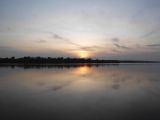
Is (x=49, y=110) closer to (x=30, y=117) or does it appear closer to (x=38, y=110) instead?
(x=38, y=110)

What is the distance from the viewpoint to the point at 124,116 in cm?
536

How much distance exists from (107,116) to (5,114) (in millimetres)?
2999

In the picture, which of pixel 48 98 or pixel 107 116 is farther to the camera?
pixel 48 98

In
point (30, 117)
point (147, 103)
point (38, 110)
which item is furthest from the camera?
point (147, 103)

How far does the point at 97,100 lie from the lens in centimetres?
750

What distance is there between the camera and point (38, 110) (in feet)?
19.4

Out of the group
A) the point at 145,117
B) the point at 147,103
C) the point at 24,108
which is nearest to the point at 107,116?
the point at 145,117

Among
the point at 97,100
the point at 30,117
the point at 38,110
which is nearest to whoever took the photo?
the point at 30,117

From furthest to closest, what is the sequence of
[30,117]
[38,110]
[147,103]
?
[147,103] → [38,110] → [30,117]

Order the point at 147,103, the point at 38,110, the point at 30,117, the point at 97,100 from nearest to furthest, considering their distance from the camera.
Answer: the point at 30,117, the point at 38,110, the point at 147,103, the point at 97,100

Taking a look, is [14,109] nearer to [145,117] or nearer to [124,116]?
[124,116]

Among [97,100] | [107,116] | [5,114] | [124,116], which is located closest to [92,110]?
[107,116]

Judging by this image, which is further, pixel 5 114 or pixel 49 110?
pixel 49 110

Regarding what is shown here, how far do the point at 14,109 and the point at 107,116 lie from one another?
2.99m
